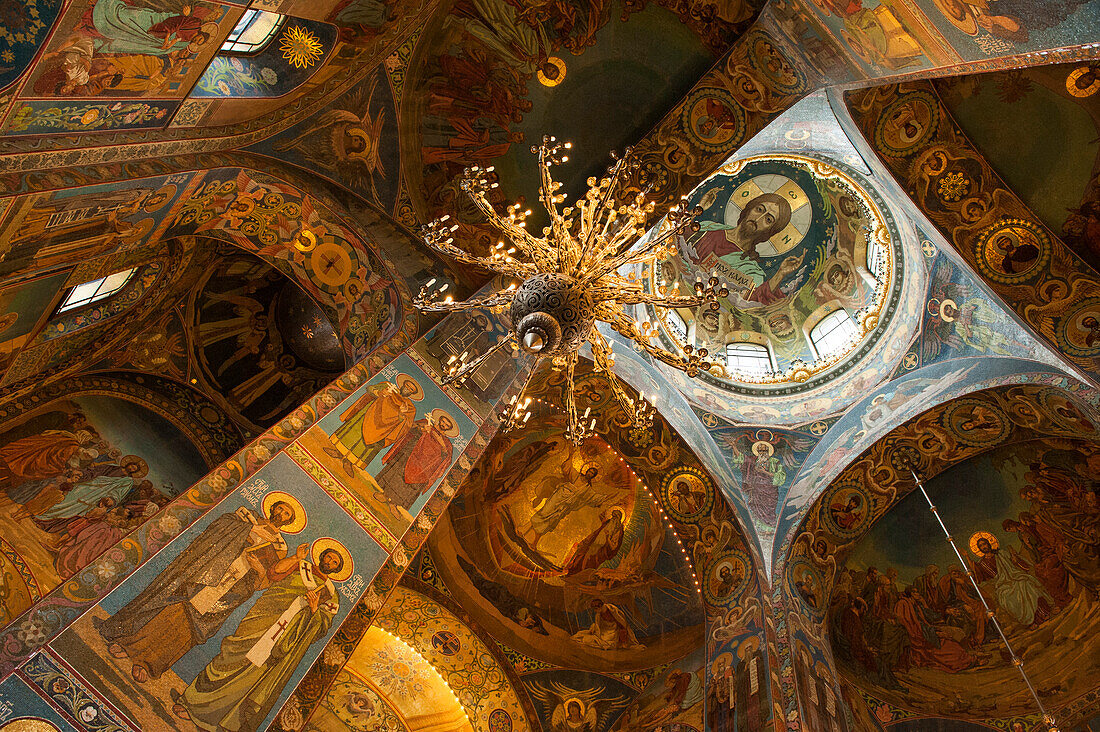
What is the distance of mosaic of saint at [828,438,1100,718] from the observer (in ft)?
31.5

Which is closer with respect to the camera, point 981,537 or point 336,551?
point 336,551

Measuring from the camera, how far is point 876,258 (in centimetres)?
1103

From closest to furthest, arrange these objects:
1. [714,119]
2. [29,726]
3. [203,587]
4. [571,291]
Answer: [29,726] < [203,587] < [571,291] < [714,119]

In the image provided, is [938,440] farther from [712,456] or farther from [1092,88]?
[1092,88]

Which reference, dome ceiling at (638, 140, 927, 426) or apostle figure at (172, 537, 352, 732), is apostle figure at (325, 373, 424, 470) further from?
dome ceiling at (638, 140, 927, 426)

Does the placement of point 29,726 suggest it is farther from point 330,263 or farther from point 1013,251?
point 1013,251

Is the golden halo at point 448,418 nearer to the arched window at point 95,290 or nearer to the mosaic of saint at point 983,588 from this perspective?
the arched window at point 95,290

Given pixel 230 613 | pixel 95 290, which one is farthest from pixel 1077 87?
pixel 95 290

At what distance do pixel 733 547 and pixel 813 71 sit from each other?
626 centimetres

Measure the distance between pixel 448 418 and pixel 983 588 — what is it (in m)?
7.88

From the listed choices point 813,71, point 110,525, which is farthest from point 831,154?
point 110,525

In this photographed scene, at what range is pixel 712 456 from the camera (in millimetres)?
10891

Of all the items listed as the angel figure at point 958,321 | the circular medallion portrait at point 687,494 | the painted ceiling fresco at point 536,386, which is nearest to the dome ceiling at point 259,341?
the painted ceiling fresco at point 536,386

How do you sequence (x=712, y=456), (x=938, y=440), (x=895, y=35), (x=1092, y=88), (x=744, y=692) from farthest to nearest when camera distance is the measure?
1. (x=712, y=456)
2. (x=938, y=440)
3. (x=744, y=692)
4. (x=1092, y=88)
5. (x=895, y=35)
